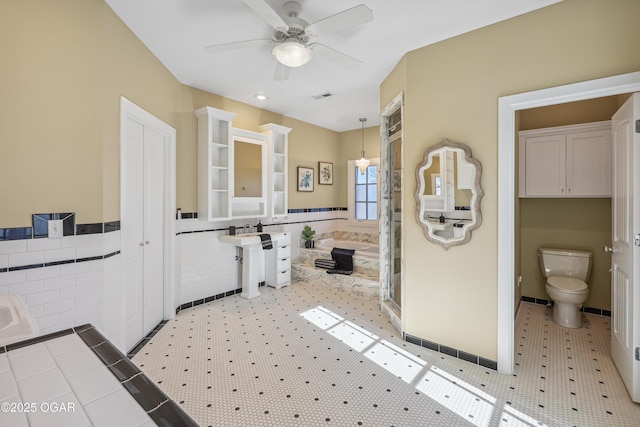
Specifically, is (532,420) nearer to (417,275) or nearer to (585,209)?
(417,275)

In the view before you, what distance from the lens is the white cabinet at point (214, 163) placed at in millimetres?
3568

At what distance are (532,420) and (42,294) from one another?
3.12 metres

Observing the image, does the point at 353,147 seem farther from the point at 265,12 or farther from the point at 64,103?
the point at 64,103

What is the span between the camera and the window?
543 cm

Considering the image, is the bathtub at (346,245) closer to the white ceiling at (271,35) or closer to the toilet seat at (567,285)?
the toilet seat at (567,285)

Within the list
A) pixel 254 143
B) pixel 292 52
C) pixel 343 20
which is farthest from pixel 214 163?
pixel 343 20

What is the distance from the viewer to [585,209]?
11.1 ft

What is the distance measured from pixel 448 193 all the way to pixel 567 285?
183 cm

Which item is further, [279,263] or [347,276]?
[279,263]

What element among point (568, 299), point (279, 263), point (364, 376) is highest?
point (279, 263)

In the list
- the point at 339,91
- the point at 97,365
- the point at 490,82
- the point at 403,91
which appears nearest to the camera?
the point at 97,365

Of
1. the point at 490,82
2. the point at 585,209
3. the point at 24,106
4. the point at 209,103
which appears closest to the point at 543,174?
the point at 585,209

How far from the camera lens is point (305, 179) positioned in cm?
516

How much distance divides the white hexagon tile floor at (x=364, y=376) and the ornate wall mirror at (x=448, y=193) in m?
1.11
